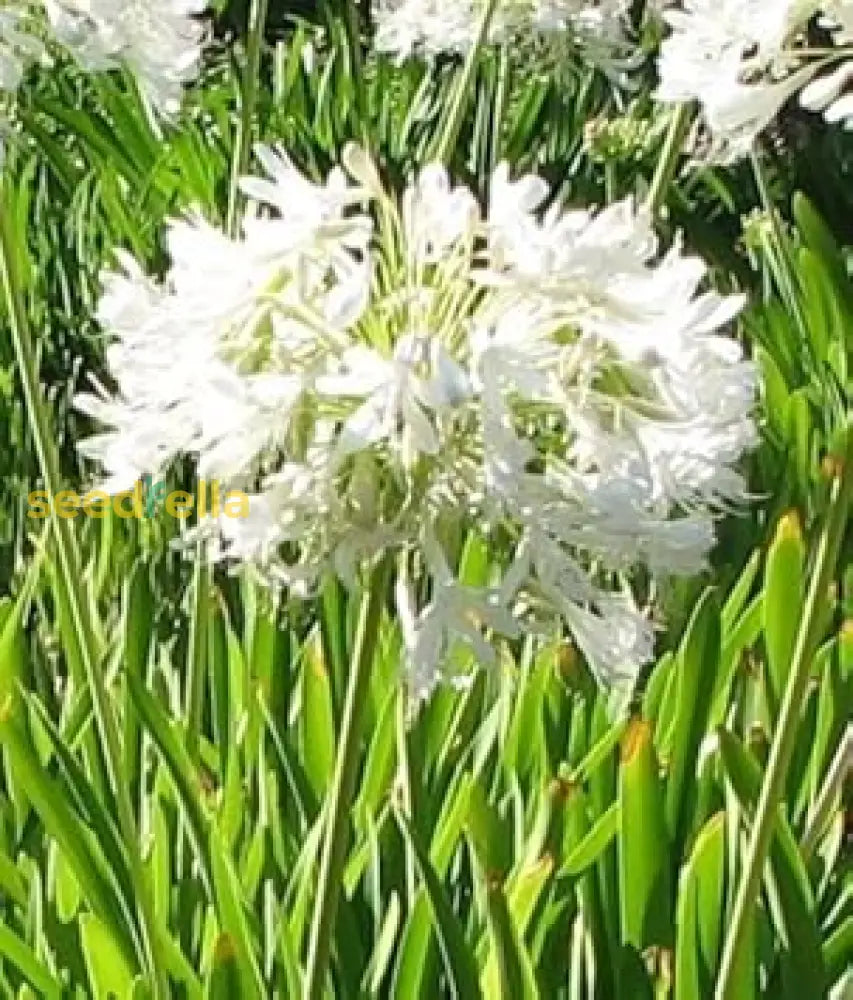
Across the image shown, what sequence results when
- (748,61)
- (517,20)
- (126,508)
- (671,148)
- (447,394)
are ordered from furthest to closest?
(517,20) → (126,508) → (671,148) → (748,61) → (447,394)

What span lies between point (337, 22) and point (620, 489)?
147 inches

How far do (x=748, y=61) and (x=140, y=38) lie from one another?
1.70ft

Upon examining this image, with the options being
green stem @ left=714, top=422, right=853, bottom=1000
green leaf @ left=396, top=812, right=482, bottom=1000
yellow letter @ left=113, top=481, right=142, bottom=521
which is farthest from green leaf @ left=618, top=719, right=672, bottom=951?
yellow letter @ left=113, top=481, right=142, bottom=521

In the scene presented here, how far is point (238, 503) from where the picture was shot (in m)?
1.09

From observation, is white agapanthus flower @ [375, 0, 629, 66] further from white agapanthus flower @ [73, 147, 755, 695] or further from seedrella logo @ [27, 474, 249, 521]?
white agapanthus flower @ [73, 147, 755, 695]

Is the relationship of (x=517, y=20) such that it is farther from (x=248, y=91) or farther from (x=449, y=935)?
(x=449, y=935)

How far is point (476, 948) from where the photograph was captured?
5.08 ft

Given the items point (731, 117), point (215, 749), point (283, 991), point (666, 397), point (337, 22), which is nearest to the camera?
point (666, 397)

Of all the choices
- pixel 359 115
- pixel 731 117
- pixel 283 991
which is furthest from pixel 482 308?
pixel 359 115

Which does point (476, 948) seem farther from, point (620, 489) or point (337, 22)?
point (337, 22)

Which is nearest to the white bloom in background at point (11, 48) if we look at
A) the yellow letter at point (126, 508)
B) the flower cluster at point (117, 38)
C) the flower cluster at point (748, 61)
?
the flower cluster at point (117, 38)

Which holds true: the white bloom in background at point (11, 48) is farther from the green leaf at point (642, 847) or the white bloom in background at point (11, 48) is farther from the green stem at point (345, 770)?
the green leaf at point (642, 847)

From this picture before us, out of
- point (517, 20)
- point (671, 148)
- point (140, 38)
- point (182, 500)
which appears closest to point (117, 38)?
point (140, 38)

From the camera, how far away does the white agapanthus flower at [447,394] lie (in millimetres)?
1042
